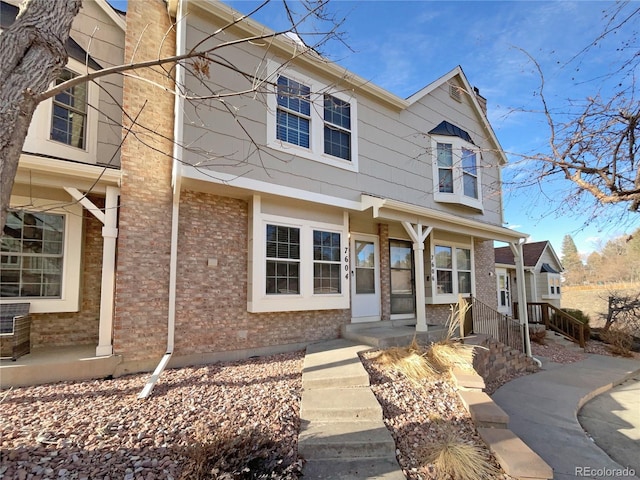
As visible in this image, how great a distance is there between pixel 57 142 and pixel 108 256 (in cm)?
256

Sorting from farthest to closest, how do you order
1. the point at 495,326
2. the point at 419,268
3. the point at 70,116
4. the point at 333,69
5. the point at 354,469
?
the point at 495,326 → the point at 419,268 → the point at 333,69 → the point at 70,116 → the point at 354,469

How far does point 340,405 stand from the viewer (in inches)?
151

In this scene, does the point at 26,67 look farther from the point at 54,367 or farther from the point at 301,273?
the point at 301,273

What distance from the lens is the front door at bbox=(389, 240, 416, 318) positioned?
8820mm

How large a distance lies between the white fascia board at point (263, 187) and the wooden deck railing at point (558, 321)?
10164mm

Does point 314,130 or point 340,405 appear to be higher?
point 314,130

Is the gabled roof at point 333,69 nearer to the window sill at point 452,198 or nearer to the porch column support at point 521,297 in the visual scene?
the window sill at point 452,198

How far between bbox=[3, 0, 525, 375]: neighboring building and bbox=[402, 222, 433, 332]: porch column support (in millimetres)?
44

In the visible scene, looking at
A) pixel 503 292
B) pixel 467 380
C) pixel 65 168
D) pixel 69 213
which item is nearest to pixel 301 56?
pixel 65 168

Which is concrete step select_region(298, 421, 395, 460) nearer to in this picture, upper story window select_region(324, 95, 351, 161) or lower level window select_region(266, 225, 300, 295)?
lower level window select_region(266, 225, 300, 295)

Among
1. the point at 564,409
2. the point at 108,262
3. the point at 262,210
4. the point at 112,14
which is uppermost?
the point at 112,14

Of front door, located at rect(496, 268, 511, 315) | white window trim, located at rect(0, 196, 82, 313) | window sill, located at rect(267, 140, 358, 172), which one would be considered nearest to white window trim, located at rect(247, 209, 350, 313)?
window sill, located at rect(267, 140, 358, 172)

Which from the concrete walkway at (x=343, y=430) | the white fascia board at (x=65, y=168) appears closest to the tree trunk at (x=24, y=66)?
the white fascia board at (x=65, y=168)

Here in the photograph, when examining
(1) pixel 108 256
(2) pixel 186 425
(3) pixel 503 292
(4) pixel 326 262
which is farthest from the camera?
(3) pixel 503 292
